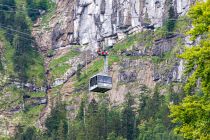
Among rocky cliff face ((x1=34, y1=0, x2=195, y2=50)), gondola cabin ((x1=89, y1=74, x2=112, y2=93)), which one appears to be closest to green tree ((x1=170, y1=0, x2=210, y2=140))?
gondola cabin ((x1=89, y1=74, x2=112, y2=93))

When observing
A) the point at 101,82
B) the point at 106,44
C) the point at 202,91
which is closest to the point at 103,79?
the point at 101,82

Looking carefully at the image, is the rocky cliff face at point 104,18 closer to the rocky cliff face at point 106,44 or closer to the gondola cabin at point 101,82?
the rocky cliff face at point 106,44

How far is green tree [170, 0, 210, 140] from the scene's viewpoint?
2778cm

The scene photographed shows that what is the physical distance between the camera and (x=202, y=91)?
93.5ft

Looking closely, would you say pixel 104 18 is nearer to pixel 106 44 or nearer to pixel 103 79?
pixel 106 44

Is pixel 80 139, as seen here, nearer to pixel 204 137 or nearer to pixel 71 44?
pixel 71 44

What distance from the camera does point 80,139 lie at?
4439 inches

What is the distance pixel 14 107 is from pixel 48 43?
117 ft

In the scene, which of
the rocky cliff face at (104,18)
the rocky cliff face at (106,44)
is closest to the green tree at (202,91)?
the rocky cliff face at (106,44)

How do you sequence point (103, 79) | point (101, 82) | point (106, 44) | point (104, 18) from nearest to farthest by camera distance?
point (101, 82) < point (103, 79) < point (106, 44) < point (104, 18)

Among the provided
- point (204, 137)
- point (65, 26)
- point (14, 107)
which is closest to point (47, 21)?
point (65, 26)

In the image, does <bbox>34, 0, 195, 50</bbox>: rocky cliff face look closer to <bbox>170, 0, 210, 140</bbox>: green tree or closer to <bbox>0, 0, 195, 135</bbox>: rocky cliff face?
<bbox>0, 0, 195, 135</bbox>: rocky cliff face

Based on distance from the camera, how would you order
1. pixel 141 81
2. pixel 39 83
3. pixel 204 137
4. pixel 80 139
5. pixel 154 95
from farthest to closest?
pixel 39 83 < pixel 141 81 < pixel 154 95 < pixel 80 139 < pixel 204 137

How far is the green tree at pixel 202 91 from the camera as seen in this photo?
2778 cm
